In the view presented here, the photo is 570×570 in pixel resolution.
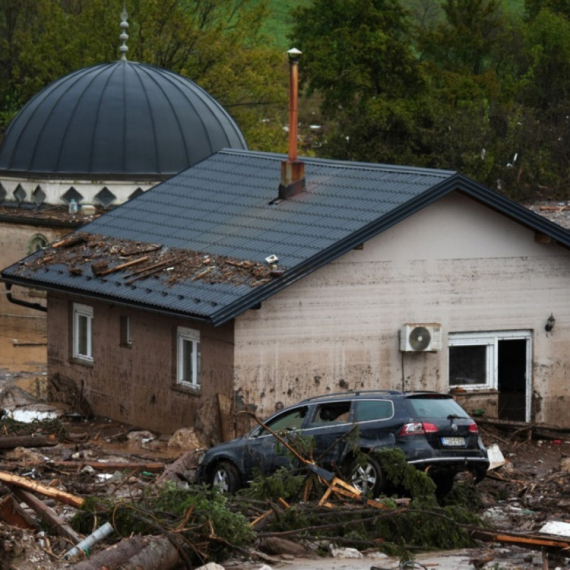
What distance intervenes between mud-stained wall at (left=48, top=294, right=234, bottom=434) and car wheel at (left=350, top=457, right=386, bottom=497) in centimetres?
535

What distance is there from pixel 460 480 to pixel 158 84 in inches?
1048

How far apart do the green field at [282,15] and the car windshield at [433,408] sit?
258 feet

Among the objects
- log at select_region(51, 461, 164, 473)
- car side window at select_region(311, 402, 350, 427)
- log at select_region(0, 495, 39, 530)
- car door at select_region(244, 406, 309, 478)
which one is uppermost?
car side window at select_region(311, 402, 350, 427)

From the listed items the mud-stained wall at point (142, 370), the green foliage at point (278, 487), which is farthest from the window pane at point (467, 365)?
the green foliage at point (278, 487)

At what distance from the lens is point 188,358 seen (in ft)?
81.9

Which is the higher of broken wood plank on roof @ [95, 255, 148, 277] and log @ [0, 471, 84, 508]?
broken wood plank on roof @ [95, 255, 148, 277]

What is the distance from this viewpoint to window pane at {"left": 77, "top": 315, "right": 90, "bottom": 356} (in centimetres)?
2808

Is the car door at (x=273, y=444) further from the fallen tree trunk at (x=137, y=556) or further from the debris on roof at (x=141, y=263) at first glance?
the fallen tree trunk at (x=137, y=556)

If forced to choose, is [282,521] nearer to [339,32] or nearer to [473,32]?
[339,32]

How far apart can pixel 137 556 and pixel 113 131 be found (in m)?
30.4

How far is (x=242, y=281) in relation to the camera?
77.4 ft

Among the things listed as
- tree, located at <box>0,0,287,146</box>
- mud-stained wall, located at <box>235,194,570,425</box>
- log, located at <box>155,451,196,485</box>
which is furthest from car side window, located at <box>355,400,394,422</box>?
tree, located at <box>0,0,287,146</box>

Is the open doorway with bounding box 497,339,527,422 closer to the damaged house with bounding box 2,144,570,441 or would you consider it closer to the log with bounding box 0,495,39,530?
the damaged house with bounding box 2,144,570,441

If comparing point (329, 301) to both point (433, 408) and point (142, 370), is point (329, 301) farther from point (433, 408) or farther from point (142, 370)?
point (433, 408)
